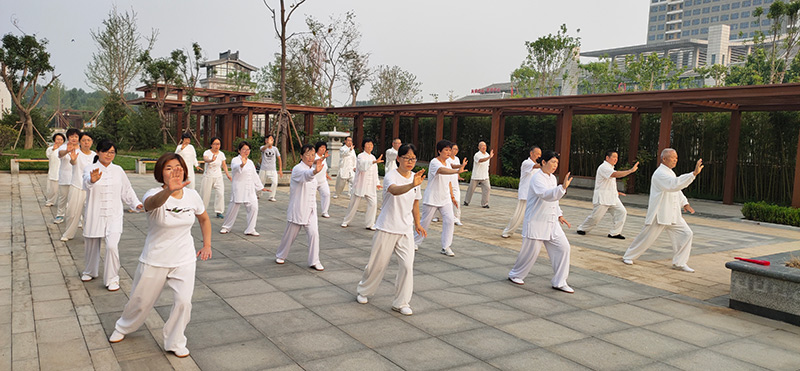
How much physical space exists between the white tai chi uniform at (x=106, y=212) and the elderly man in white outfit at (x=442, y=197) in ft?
12.1

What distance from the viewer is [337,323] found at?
4578 mm

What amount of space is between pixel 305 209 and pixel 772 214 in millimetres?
10495

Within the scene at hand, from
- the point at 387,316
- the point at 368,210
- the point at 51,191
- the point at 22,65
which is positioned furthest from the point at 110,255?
the point at 22,65

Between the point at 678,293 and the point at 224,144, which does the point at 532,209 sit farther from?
the point at 224,144

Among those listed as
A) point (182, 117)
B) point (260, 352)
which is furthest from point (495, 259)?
point (182, 117)

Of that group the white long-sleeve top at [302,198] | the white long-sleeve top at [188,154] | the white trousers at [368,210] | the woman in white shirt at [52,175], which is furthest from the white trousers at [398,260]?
the woman in white shirt at [52,175]

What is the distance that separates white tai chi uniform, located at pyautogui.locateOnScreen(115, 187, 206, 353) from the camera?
3729mm

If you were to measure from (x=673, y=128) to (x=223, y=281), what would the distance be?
1618cm

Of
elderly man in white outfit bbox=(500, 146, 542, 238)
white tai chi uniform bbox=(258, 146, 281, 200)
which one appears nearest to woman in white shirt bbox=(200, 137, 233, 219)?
white tai chi uniform bbox=(258, 146, 281, 200)

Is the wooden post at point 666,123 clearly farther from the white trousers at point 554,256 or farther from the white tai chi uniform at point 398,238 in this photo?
the white tai chi uniform at point 398,238

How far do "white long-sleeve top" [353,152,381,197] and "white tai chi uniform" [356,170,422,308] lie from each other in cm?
482

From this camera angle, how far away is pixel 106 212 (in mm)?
5352

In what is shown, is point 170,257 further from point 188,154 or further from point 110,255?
point 188,154

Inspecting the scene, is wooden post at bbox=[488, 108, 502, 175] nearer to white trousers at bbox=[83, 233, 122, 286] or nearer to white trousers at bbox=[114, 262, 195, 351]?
white trousers at bbox=[83, 233, 122, 286]
